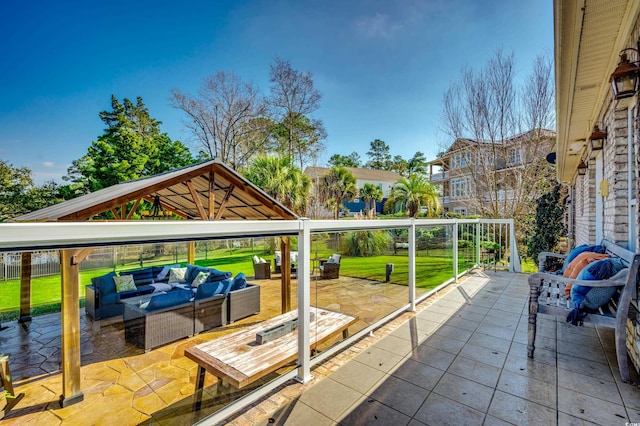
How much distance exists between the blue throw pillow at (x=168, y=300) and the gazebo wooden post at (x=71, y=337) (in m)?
1.24

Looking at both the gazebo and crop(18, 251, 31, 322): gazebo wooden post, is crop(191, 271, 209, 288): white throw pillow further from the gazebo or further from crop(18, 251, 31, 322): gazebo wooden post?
crop(18, 251, 31, 322): gazebo wooden post

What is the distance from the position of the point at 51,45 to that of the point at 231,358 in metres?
24.6

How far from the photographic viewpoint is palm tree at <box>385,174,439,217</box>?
48.4 feet

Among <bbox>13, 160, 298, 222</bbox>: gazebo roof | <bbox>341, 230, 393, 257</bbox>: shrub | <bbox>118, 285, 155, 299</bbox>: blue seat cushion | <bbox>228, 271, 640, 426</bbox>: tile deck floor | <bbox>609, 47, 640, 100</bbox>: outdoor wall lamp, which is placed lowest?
<bbox>228, 271, 640, 426</bbox>: tile deck floor

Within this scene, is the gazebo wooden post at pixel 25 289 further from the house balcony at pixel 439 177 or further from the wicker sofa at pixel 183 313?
the house balcony at pixel 439 177

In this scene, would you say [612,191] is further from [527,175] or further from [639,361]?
[527,175]

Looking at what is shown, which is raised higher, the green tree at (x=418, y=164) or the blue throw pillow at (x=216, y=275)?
the green tree at (x=418, y=164)

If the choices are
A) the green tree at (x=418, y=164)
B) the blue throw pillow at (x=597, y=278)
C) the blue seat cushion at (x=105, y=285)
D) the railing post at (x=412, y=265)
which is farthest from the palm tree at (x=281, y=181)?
the green tree at (x=418, y=164)

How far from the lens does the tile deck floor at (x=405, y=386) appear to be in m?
2.39

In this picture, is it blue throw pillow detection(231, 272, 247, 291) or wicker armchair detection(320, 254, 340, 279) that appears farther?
blue throw pillow detection(231, 272, 247, 291)

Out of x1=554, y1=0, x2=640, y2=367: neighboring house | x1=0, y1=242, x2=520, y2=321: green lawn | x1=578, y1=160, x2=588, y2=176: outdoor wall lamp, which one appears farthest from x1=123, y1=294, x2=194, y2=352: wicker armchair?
x1=578, y1=160, x2=588, y2=176: outdoor wall lamp

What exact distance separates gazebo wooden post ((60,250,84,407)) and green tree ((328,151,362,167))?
3251 centimetres

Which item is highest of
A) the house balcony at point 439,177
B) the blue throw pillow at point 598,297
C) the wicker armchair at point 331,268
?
the house balcony at point 439,177

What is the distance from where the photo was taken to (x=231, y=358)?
2.88 meters
